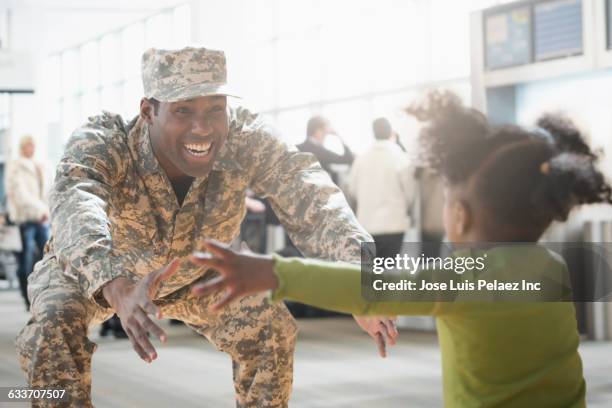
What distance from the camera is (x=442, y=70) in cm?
1043

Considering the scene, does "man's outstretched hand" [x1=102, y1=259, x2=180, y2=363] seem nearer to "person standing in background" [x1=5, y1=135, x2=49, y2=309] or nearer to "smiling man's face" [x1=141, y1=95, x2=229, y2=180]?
"smiling man's face" [x1=141, y1=95, x2=229, y2=180]

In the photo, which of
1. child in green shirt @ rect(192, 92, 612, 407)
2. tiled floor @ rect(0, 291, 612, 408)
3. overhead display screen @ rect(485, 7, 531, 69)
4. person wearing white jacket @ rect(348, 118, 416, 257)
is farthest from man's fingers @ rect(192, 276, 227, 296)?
person wearing white jacket @ rect(348, 118, 416, 257)

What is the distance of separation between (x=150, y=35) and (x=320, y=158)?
12.5 meters

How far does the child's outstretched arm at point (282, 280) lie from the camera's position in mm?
1949

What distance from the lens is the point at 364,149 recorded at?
33.8 feet

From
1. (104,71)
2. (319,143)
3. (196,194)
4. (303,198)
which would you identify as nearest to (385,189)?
(319,143)

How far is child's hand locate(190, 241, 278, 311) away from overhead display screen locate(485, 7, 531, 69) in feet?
19.1

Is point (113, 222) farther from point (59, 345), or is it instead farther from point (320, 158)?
point (320, 158)

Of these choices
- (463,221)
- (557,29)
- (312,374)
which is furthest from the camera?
(557,29)

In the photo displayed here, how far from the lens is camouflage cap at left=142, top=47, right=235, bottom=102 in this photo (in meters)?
3.40

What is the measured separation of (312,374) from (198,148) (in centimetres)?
306

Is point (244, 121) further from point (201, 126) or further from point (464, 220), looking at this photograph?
point (464, 220)

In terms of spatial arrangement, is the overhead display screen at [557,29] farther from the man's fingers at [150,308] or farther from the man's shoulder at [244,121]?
the man's fingers at [150,308]

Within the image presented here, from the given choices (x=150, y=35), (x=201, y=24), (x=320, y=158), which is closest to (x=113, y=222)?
(x=320, y=158)
